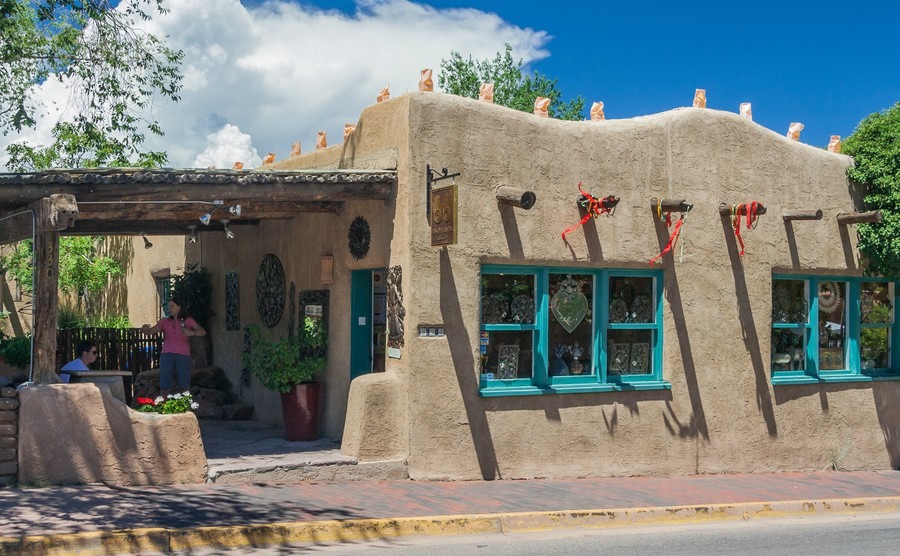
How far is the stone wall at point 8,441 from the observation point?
9469 mm

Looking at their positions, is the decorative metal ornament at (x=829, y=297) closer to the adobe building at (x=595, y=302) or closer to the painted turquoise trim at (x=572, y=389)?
the adobe building at (x=595, y=302)

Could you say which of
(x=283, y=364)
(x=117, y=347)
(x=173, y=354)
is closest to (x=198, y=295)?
(x=117, y=347)

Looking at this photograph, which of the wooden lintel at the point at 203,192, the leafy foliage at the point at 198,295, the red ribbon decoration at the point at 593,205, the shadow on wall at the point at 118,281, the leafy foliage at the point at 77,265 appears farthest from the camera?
the leafy foliage at the point at 77,265

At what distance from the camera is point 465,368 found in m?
11.3

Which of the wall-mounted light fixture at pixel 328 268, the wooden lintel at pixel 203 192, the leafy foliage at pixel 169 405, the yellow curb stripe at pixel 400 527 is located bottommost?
the yellow curb stripe at pixel 400 527

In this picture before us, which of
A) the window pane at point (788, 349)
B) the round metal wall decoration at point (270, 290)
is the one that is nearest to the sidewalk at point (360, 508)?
the window pane at point (788, 349)

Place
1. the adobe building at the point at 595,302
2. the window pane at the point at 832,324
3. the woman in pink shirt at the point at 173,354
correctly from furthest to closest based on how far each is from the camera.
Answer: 1. the window pane at the point at 832,324
2. the woman in pink shirt at the point at 173,354
3. the adobe building at the point at 595,302

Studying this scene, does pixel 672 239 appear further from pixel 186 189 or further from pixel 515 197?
pixel 186 189

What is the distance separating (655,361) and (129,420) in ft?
21.2

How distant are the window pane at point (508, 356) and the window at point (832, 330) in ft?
12.9

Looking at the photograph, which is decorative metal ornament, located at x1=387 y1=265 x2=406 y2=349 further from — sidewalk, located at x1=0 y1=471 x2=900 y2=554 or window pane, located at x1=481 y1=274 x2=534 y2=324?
sidewalk, located at x1=0 y1=471 x2=900 y2=554

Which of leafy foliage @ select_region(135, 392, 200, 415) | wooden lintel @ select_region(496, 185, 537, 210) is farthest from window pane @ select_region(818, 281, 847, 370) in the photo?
leafy foliage @ select_region(135, 392, 200, 415)

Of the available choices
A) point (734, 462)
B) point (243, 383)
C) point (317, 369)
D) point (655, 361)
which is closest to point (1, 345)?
point (243, 383)

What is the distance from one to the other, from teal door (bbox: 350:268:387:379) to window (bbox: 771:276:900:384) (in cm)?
546
